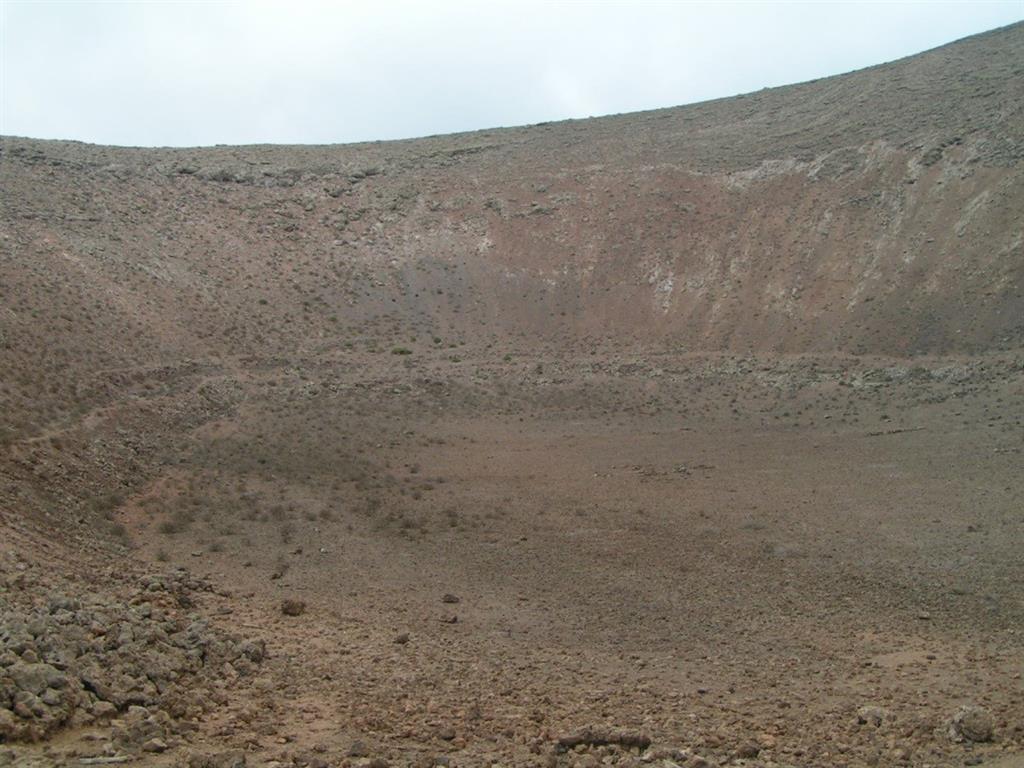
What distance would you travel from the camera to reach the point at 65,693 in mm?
7660

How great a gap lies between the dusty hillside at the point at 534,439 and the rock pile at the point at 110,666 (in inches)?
1.9

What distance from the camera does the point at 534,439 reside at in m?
27.2

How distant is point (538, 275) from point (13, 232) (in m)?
21.5

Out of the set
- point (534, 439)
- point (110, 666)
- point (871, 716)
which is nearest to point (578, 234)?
point (534, 439)

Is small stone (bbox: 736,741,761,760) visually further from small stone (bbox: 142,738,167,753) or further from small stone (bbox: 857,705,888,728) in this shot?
small stone (bbox: 142,738,167,753)

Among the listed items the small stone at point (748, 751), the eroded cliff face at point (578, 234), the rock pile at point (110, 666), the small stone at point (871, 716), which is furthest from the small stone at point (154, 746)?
the eroded cliff face at point (578, 234)

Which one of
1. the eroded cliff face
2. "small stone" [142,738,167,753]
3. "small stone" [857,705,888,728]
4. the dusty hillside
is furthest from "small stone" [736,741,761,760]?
the eroded cliff face

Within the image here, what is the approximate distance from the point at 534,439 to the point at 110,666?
62.9ft

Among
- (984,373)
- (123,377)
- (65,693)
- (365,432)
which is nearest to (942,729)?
(65,693)

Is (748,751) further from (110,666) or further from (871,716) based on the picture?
(110,666)

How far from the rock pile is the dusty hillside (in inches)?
1.9

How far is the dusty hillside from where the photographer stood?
909 cm

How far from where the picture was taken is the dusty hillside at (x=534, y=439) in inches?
358

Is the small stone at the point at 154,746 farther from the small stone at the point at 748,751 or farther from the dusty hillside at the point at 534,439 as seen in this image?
the small stone at the point at 748,751
